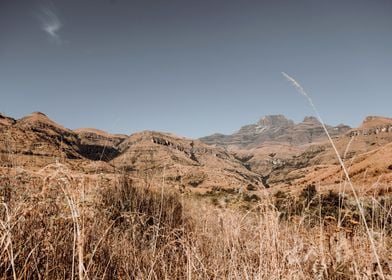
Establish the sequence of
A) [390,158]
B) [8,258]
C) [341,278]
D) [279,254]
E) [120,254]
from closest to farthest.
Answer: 1. [8,258]
2. [341,278]
3. [279,254]
4. [120,254]
5. [390,158]

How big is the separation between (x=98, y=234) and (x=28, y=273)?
1.21 m

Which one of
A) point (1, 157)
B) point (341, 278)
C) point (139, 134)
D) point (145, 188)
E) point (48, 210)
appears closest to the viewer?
point (341, 278)

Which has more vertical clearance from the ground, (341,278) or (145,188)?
(145,188)

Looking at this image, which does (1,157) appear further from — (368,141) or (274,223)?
(368,141)

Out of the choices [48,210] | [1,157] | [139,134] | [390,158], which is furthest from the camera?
[139,134]

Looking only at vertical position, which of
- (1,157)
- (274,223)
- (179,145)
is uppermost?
(179,145)

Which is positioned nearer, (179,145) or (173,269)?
(173,269)

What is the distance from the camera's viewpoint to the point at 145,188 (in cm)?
697

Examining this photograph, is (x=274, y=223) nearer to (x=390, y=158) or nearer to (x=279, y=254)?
(x=279, y=254)

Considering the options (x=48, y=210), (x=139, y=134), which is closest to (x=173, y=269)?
(x=48, y=210)

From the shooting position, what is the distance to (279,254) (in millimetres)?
3129

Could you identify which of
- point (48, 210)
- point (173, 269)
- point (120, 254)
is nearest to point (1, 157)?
point (48, 210)

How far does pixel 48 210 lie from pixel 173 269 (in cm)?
140

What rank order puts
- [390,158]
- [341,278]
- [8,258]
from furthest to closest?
[390,158] → [341,278] → [8,258]
